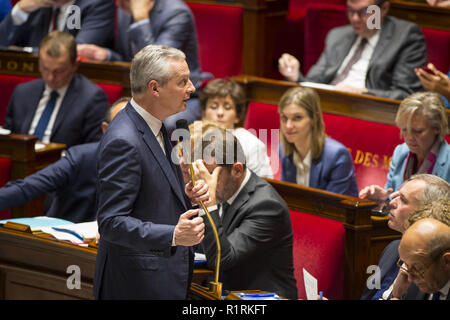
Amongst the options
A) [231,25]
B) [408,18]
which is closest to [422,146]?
[408,18]

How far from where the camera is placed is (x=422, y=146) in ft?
5.91

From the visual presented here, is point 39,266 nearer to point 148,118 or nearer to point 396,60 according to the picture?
point 148,118

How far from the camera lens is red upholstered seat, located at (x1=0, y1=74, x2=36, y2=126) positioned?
258 cm

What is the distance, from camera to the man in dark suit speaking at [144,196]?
1.08m

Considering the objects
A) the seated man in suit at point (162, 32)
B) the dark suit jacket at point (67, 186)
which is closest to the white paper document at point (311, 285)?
the dark suit jacket at point (67, 186)

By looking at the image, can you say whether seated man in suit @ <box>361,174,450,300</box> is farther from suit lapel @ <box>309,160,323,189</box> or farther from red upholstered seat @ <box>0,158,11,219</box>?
red upholstered seat @ <box>0,158,11,219</box>

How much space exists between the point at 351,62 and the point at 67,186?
1007mm

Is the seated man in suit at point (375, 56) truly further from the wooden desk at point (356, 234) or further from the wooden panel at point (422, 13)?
the wooden desk at point (356, 234)

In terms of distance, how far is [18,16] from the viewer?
8.08ft

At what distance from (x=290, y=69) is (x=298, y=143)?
18.4 inches

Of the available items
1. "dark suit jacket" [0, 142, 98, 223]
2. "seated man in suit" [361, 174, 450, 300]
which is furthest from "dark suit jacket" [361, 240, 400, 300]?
"dark suit jacket" [0, 142, 98, 223]

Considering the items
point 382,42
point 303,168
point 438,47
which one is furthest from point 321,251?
point 438,47

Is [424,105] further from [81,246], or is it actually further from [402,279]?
[81,246]

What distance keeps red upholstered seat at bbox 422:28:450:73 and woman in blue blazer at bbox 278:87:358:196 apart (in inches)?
27.0
